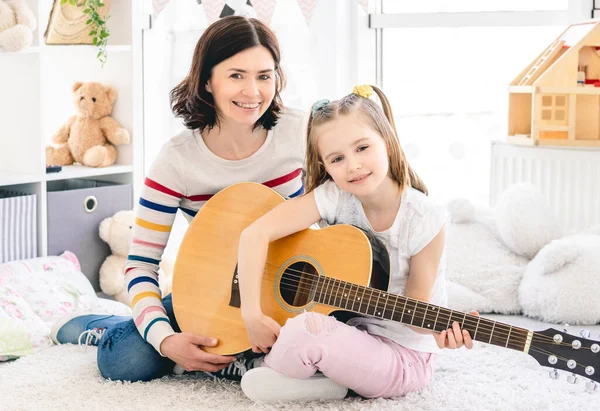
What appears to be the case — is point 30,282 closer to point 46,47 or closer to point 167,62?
point 46,47

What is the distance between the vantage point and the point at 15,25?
2.35m

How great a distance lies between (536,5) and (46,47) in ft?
5.08

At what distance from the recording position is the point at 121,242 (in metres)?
2.64

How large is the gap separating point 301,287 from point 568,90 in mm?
1157

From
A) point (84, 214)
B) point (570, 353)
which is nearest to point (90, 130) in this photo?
point (84, 214)

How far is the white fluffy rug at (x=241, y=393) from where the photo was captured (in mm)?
1658

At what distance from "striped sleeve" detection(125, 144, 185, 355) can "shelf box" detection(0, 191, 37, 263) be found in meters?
0.64

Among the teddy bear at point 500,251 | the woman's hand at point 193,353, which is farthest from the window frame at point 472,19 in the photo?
the woman's hand at point 193,353

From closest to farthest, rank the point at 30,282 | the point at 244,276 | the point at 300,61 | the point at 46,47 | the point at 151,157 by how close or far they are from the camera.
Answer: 1. the point at 244,276
2. the point at 30,282
3. the point at 46,47
4. the point at 300,61
5. the point at 151,157

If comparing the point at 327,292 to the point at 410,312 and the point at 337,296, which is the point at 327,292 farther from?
the point at 410,312

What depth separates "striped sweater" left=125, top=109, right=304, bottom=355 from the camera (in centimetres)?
190

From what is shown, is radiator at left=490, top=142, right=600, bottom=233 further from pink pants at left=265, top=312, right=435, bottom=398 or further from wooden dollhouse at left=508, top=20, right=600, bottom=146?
pink pants at left=265, top=312, right=435, bottom=398

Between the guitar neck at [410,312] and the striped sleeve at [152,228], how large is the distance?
0.43 m

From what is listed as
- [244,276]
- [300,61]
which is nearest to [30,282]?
[244,276]
